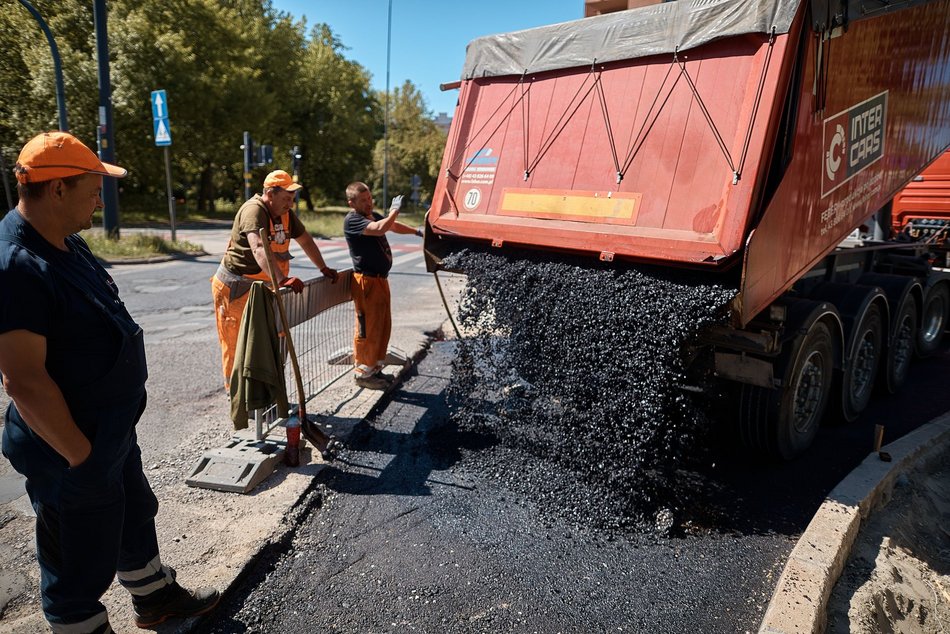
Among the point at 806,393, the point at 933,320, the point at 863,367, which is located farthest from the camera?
the point at 933,320

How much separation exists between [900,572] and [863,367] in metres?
2.75

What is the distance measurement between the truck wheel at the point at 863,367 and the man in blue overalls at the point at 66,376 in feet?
17.1

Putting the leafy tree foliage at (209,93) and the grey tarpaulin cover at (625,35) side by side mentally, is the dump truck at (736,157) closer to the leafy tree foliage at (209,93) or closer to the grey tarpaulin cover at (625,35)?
the grey tarpaulin cover at (625,35)

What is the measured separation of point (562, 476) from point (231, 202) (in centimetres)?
A: 4348

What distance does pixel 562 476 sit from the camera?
390 centimetres

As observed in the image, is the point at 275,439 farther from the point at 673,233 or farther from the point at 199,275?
the point at 199,275

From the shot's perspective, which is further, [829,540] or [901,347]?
[901,347]

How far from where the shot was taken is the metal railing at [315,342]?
14.5 ft

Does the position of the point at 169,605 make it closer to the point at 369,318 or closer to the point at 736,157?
the point at 369,318

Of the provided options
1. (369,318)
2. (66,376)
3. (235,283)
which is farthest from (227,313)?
(66,376)

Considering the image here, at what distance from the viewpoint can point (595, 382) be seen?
143 inches

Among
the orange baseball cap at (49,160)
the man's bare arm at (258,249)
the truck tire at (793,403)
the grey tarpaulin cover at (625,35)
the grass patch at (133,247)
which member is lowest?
the truck tire at (793,403)

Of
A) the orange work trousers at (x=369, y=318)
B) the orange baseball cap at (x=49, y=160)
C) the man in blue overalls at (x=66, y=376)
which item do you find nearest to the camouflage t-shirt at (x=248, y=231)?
the orange work trousers at (x=369, y=318)

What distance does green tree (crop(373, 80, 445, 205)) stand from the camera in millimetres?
39094
